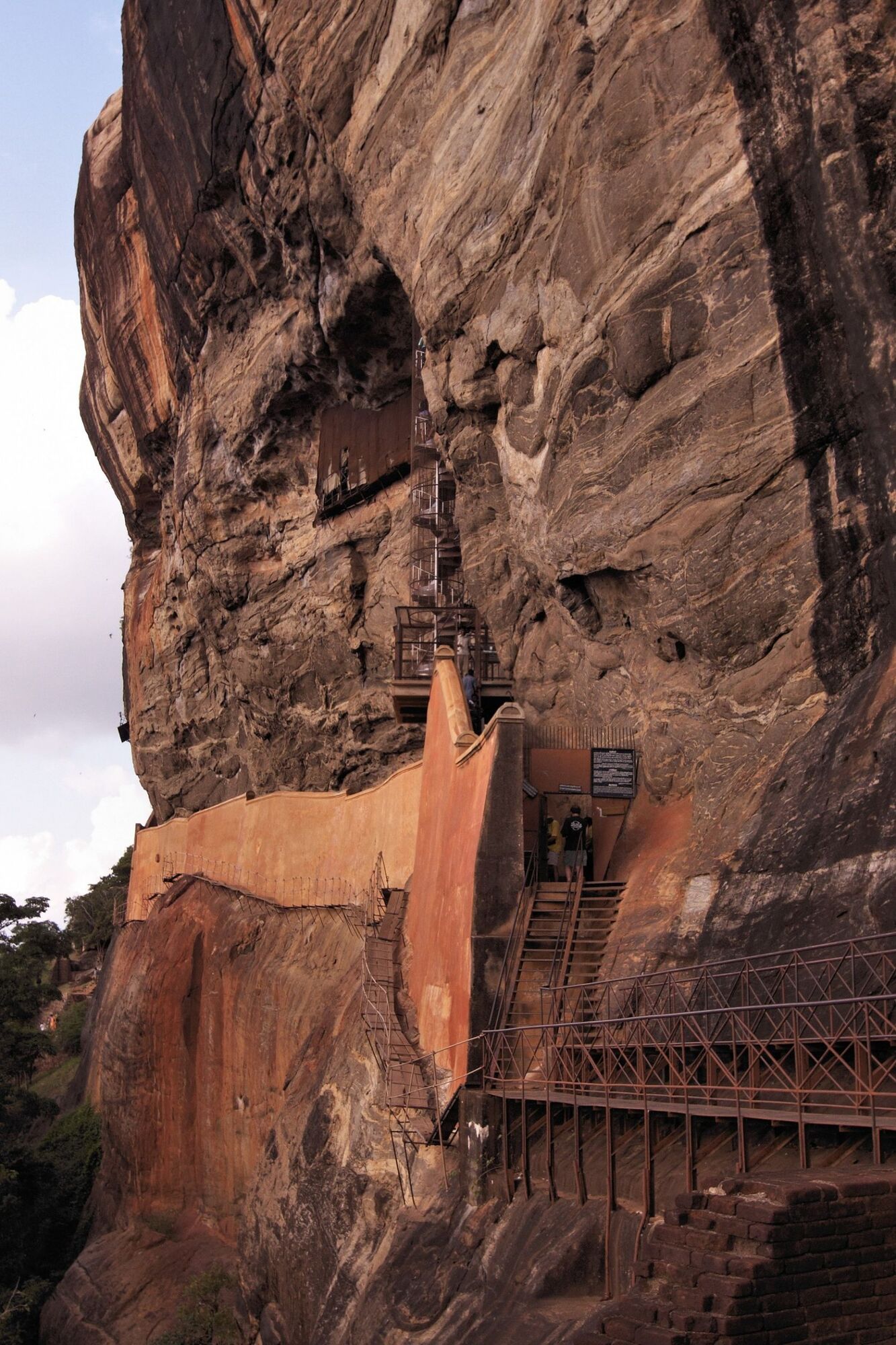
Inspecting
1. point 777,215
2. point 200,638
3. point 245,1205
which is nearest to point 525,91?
point 777,215

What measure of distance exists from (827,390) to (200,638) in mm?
25848

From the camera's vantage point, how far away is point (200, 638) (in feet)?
126

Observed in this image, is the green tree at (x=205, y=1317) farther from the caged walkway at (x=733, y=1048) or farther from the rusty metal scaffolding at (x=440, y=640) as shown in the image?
the rusty metal scaffolding at (x=440, y=640)

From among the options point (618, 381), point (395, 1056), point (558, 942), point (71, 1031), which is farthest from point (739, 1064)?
point (71, 1031)

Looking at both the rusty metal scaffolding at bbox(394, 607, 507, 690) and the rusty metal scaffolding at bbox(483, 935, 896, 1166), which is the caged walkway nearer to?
the rusty metal scaffolding at bbox(483, 935, 896, 1166)

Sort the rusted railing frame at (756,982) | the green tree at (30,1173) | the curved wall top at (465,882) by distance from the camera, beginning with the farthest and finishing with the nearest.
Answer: the green tree at (30,1173) → the curved wall top at (465,882) → the rusted railing frame at (756,982)

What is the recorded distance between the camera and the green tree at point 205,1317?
798 inches

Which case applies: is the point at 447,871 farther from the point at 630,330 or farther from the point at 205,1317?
the point at 205,1317

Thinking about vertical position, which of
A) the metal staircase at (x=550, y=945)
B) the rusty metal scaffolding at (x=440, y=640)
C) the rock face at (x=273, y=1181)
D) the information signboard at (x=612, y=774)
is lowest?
the rock face at (x=273, y=1181)

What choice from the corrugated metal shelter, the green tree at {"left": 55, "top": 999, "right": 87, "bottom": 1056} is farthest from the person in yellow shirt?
the green tree at {"left": 55, "top": 999, "right": 87, "bottom": 1056}

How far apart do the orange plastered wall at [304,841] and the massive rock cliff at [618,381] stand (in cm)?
144

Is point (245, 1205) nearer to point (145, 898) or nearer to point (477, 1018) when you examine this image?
point (477, 1018)

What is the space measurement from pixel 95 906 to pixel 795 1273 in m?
58.6

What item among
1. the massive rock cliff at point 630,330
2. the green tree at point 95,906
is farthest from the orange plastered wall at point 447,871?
the green tree at point 95,906
